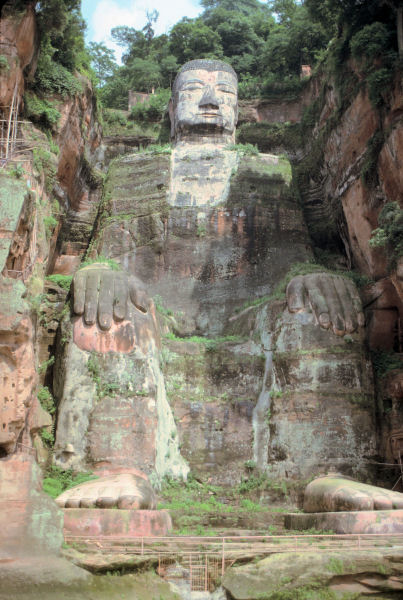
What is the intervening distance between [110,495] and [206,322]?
8.05m

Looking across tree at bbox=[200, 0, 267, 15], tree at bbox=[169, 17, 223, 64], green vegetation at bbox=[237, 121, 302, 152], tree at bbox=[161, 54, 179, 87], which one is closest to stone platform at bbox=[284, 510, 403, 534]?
→ green vegetation at bbox=[237, 121, 302, 152]

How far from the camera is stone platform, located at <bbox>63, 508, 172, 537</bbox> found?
33.9 ft

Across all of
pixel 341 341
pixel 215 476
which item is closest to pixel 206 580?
pixel 215 476

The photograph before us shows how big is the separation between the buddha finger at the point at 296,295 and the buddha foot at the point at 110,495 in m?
5.37

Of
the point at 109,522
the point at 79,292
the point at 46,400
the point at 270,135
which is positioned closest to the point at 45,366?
the point at 46,400

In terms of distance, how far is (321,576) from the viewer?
27.4 feet

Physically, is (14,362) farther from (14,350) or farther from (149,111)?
(149,111)

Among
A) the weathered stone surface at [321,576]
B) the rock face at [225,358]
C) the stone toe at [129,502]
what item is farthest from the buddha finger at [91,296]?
the weathered stone surface at [321,576]

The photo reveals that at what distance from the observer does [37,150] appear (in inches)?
686

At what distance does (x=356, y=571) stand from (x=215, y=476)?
6.32m

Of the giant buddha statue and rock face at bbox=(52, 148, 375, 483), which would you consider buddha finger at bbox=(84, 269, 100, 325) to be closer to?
the giant buddha statue

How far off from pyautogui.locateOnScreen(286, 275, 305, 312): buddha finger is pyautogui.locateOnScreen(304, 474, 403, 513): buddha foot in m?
3.67

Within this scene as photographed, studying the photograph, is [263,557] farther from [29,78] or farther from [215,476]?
[29,78]

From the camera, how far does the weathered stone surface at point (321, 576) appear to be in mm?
8305
